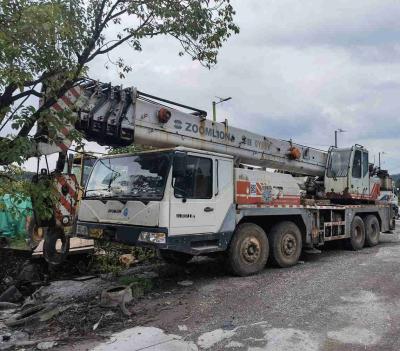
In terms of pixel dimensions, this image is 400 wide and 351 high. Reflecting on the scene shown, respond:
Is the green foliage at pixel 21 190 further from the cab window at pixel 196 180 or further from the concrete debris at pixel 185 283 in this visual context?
the concrete debris at pixel 185 283

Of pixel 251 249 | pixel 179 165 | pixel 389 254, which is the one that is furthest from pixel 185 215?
pixel 389 254

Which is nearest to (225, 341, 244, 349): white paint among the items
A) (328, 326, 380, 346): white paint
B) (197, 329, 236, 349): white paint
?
(197, 329, 236, 349): white paint

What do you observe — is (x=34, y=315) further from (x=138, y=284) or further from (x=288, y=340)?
(x=288, y=340)

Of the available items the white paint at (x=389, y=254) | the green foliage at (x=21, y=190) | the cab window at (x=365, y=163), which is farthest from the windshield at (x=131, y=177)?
the cab window at (x=365, y=163)

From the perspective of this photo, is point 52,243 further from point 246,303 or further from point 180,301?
Answer: point 246,303

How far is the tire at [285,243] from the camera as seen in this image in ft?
31.0

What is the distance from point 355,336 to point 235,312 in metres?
1.67

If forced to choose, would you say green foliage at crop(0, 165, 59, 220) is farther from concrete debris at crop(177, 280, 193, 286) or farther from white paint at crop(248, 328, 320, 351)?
concrete debris at crop(177, 280, 193, 286)

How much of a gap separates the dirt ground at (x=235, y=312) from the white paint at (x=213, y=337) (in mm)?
12

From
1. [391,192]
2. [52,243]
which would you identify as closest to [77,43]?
[52,243]

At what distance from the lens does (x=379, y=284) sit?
7.93m

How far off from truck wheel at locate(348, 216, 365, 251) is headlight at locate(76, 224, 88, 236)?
297 inches

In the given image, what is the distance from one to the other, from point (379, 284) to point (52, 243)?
5646 mm

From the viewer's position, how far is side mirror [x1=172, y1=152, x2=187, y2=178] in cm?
746
